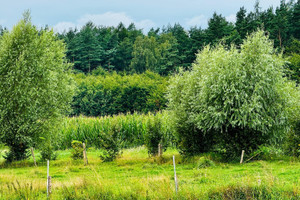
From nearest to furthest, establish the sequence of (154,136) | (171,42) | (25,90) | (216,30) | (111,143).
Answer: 1. (25,90)
2. (111,143)
3. (154,136)
4. (216,30)
5. (171,42)

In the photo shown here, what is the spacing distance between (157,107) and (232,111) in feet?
171

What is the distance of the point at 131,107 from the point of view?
81.2m

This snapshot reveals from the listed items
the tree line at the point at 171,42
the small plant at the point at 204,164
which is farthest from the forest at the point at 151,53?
the small plant at the point at 204,164

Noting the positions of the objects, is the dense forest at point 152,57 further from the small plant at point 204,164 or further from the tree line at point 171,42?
the small plant at point 204,164

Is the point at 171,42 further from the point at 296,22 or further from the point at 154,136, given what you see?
the point at 154,136

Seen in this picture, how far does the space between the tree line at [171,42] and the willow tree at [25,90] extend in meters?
46.2

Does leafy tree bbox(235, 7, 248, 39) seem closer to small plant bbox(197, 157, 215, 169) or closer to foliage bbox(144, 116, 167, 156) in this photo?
foliage bbox(144, 116, 167, 156)

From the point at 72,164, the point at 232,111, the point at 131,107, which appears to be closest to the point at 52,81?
the point at 72,164

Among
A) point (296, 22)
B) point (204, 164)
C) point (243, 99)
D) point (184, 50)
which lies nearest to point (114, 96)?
point (184, 50)

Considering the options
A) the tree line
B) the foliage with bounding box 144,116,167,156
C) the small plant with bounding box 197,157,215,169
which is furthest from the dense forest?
the small plant with bounding box 197,157,215,169

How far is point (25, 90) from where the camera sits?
2516 centimetres

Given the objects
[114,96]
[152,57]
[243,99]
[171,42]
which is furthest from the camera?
[171,42]

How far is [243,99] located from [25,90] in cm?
1553

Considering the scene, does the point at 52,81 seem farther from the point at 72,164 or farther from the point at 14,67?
the point at 72,164
